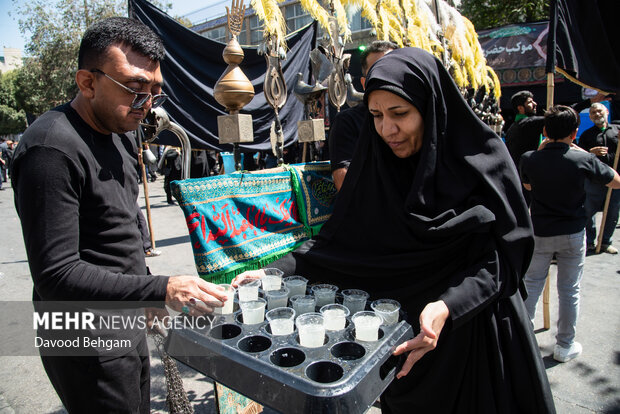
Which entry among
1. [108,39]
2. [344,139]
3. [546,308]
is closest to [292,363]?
[108,39]

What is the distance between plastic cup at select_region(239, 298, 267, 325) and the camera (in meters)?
1.33

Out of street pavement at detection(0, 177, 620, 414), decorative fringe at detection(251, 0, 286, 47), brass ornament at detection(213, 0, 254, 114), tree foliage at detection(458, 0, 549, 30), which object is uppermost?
tree foliage at detection(458, 0, 549, 30)

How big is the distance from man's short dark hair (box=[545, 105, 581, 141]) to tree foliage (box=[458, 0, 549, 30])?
11.9 metres

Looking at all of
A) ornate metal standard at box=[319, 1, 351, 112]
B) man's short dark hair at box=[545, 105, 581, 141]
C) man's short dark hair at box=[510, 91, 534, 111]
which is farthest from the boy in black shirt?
man's short dark hair at box=[510, 91, 534, 111]

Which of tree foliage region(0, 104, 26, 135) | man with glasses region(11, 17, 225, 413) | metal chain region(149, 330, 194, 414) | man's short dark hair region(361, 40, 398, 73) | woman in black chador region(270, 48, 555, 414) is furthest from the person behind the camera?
tree foliage region(0, 104, 26, 135)

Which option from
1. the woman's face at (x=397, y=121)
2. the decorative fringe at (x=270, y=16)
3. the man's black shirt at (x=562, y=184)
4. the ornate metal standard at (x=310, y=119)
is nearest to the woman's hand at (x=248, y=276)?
the woman's face at (x=397, y=121)

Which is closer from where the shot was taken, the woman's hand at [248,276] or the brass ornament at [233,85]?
the woman's hand at [248,276]

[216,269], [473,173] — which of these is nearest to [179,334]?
[216,269]

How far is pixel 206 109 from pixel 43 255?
150 inches

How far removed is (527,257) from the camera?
148cm

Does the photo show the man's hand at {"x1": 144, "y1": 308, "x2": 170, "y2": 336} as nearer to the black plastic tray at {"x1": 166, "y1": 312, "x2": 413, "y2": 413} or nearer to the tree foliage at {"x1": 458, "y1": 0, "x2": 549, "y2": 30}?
A: the black plastic tray at {"x1": 166, "y1": 312, "x2": 413, "y2": 413}

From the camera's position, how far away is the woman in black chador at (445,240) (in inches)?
54.4

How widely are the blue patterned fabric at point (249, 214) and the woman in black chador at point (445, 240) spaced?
44 cm

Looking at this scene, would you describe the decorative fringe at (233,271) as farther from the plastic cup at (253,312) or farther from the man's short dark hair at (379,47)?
the man's short dark hair at (379,47)
